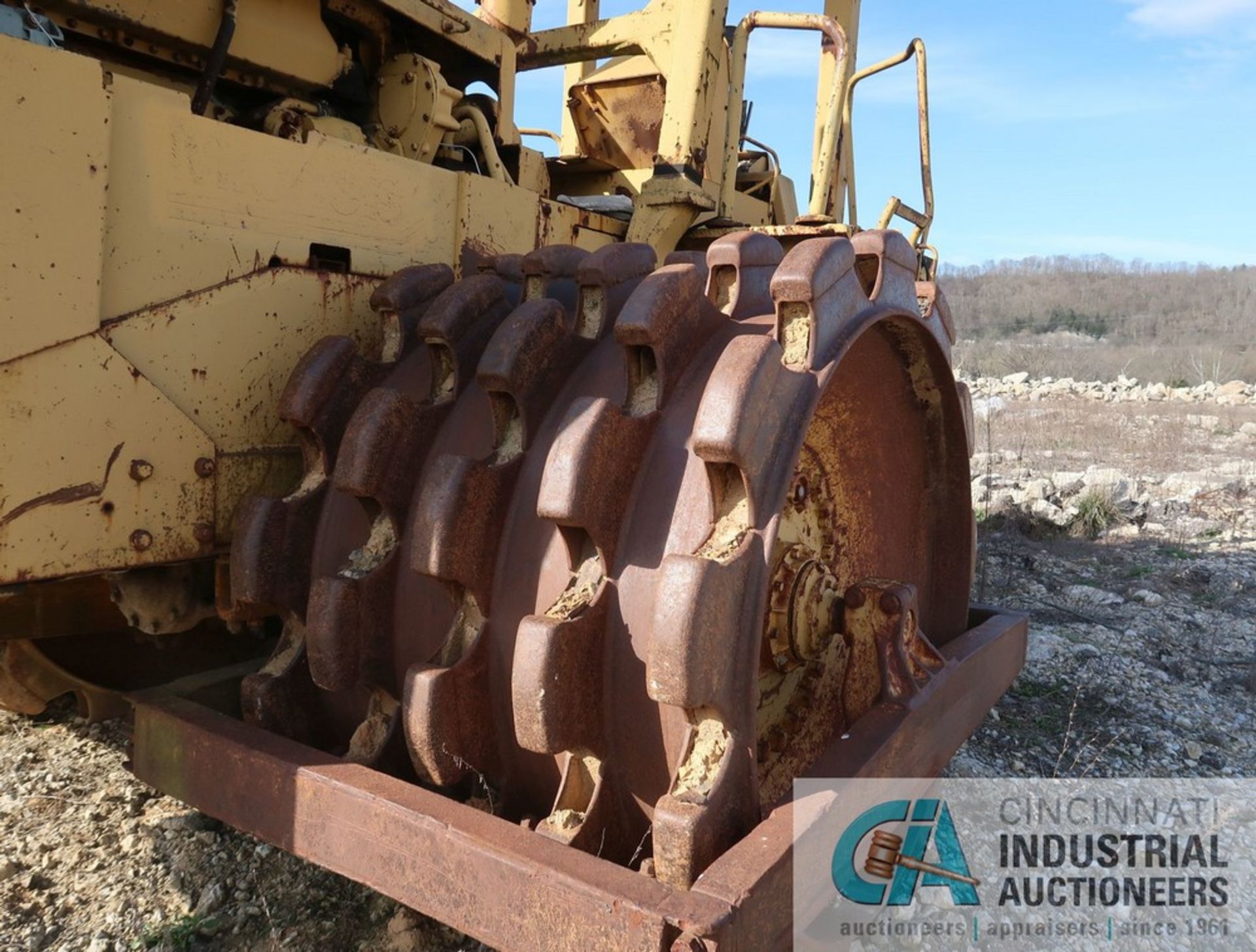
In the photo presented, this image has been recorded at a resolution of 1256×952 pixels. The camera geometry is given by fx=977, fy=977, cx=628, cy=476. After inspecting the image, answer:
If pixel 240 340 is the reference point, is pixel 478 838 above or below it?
below

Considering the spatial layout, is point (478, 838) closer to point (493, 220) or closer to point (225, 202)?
point (225, 202)

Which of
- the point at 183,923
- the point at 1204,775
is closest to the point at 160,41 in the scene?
the point at 183,923

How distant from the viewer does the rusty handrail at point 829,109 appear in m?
3.69

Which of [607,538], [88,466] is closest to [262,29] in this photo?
[88,466]

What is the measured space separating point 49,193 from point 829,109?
9.81 feet

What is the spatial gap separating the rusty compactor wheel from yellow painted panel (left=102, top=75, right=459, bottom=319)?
20 cm

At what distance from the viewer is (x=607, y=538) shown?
1.68 meters

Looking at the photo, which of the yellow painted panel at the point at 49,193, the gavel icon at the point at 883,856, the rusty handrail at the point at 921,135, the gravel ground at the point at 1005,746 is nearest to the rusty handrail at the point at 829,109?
the rusty handrail at the point at 921,135

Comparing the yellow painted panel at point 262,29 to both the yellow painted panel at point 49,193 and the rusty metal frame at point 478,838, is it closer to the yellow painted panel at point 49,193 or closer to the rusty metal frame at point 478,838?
the yellow painted panel at point 49,193

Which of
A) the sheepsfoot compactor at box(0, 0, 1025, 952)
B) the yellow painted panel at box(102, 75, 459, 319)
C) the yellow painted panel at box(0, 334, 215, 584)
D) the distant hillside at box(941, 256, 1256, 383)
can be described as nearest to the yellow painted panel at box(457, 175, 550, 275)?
the sheepsfoot compactor at box(0, 0, 1025, 952)

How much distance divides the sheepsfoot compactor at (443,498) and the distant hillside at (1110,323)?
76.0 feet

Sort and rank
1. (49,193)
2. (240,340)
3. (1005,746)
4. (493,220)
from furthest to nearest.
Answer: (1005,746) → (493,220) → (240,340) → (49,193)

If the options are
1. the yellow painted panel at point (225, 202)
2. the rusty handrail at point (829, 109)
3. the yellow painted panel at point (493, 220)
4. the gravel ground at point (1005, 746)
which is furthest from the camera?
the rusty handrail at point (829, 109)

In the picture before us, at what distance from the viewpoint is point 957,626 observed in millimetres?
2686
